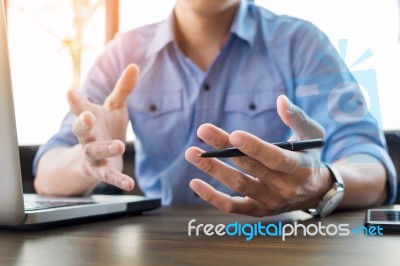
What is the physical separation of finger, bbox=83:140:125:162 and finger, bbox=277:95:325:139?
0.18 metres

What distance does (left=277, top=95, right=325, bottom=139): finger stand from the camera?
471 mm

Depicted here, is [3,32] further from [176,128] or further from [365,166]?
[365,166]

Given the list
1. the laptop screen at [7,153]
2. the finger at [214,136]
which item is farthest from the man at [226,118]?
the laptop screen at [7,153]

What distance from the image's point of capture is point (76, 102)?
0.59m

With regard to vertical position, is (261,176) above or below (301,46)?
below

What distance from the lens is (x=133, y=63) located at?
2.47 feet

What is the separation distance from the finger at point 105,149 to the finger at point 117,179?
0.08ft

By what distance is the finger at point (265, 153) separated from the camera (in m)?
0.44

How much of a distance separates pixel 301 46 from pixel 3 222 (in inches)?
14.4

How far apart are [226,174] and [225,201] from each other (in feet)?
0.12

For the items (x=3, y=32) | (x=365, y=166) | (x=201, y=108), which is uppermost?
(x=3, y=32)

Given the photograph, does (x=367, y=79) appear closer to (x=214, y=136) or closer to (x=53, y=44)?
(x=214, y=136)

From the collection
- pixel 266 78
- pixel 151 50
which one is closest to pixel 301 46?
pixel 266 78

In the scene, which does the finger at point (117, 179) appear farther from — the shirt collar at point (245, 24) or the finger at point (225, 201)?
the shirt collar at point (245, 24)
